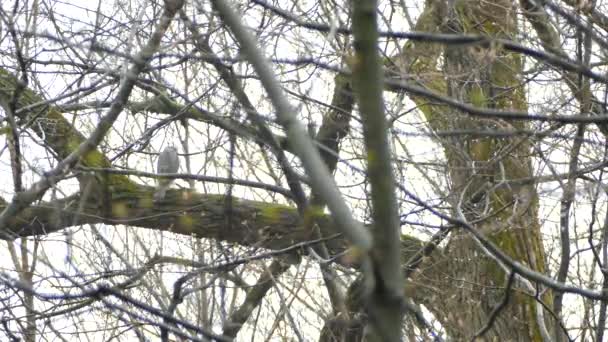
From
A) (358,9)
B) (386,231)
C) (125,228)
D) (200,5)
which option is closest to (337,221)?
(386,231)

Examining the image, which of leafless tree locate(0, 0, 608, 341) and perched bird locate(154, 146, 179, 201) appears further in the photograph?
perched bird locate(154, 146, 179, 201)

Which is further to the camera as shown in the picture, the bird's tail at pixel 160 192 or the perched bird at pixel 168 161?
the perched bird at pixel 168 161

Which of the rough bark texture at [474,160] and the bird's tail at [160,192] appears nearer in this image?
the rough bark texture at [474,160]

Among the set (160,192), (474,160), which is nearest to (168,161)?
(160,192)

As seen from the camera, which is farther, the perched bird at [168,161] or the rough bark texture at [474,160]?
the perched bird at [168,161]

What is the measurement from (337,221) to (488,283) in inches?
180

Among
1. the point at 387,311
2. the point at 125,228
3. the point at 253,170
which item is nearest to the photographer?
the point at 387,311

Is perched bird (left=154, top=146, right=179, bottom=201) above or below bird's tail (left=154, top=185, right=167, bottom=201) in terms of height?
above

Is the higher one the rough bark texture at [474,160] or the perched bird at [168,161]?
the perched bird at [168,161]

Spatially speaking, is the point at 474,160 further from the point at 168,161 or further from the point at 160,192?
the point at 168,161

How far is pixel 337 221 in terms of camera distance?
1177mm

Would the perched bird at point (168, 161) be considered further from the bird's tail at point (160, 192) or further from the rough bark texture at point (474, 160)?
the rough bark texture at point (474, 160)

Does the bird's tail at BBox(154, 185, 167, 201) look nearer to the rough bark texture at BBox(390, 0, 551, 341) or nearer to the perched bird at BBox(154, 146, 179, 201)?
the perched bird at BBox(154, 146, 179, 201)

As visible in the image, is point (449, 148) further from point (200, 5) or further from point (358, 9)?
point (358, 9)
